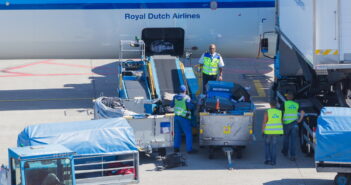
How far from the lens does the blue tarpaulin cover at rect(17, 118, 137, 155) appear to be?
490 inches

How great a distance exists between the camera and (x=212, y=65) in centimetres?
1927

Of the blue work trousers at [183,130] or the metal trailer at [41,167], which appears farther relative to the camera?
the blue work trousers at [183,130]

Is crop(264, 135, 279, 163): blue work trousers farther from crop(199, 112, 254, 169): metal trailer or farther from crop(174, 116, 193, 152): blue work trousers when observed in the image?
crop(174, 116, 193, 152): blue work trousers

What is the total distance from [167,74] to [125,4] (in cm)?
285

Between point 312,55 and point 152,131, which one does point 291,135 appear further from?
point 152,131

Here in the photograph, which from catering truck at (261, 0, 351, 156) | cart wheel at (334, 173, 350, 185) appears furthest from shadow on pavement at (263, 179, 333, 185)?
catering truck at (261, 0, 351, 156)

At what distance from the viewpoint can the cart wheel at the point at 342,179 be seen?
13328mm

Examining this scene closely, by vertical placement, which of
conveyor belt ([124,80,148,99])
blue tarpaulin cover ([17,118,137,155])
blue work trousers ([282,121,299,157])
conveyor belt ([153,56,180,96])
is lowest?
blue work trousers ([282,121,299,157])

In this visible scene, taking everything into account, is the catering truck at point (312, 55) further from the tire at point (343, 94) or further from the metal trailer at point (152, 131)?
the metal trailer at point (152, 131)

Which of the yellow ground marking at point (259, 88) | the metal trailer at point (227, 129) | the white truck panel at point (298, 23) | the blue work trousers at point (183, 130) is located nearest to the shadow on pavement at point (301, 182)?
the metal trailer at point (227, 129)

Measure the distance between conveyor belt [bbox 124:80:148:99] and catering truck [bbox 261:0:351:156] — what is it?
3585 millimetres

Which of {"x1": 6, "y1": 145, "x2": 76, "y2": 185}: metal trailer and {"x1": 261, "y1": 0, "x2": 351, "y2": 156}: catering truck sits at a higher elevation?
{"x1": 261, "y1": 0, "x2": 351, "y2": 156}: catering truck

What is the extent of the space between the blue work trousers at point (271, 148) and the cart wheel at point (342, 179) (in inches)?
79.8

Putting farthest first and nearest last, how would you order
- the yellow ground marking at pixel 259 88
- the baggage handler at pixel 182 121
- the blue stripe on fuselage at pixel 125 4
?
the yellow ground marking at pixel 259 88, the blue stripe on fuselage at pixel 125 4, the baggage handler at pixel 182 121
